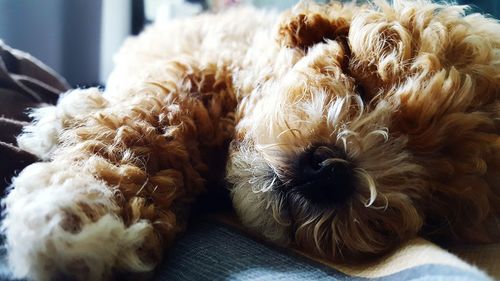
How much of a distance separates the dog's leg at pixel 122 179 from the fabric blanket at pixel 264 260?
47mm

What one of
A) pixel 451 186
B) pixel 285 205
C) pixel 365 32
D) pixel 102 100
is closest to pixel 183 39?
pixel 102 100

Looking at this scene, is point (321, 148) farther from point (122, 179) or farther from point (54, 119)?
point (54, 119)

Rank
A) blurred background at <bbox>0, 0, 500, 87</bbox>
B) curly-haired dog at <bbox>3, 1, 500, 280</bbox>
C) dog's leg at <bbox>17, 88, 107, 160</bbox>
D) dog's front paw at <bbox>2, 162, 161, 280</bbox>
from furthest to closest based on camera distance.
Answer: blurred background at <bbox>0, 0, 500, 87</bbox> < dog's leg at <bbox>17, 88, 107, 160</bbox> < curly-haired dog at <bbox>3, 1, 500, 280</bbox> < dog's front paw at <bbox>2, 162, 161, 280</bbox>

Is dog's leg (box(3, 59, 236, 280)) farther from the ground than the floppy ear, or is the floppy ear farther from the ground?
the floppy ear

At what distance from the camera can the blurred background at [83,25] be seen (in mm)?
1971

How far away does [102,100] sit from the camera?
4.03ft

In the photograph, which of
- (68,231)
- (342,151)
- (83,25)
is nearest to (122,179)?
(68,231)

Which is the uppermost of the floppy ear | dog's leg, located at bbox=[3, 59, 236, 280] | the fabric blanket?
the floppy ear

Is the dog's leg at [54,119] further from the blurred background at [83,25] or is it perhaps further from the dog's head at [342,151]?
the blurred background at [83,25]

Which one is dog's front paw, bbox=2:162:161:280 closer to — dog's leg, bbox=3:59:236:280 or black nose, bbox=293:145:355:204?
dog's leg, bbox=3:59:236:280

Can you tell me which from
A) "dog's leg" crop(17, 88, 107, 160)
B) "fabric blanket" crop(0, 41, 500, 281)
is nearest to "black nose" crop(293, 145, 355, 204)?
"fabric blanket" crop(0, 41, 500, 281)

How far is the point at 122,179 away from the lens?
97 centimetres

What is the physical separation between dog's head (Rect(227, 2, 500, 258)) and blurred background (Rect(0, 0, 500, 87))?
828mm

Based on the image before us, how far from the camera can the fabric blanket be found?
2.70 ft
